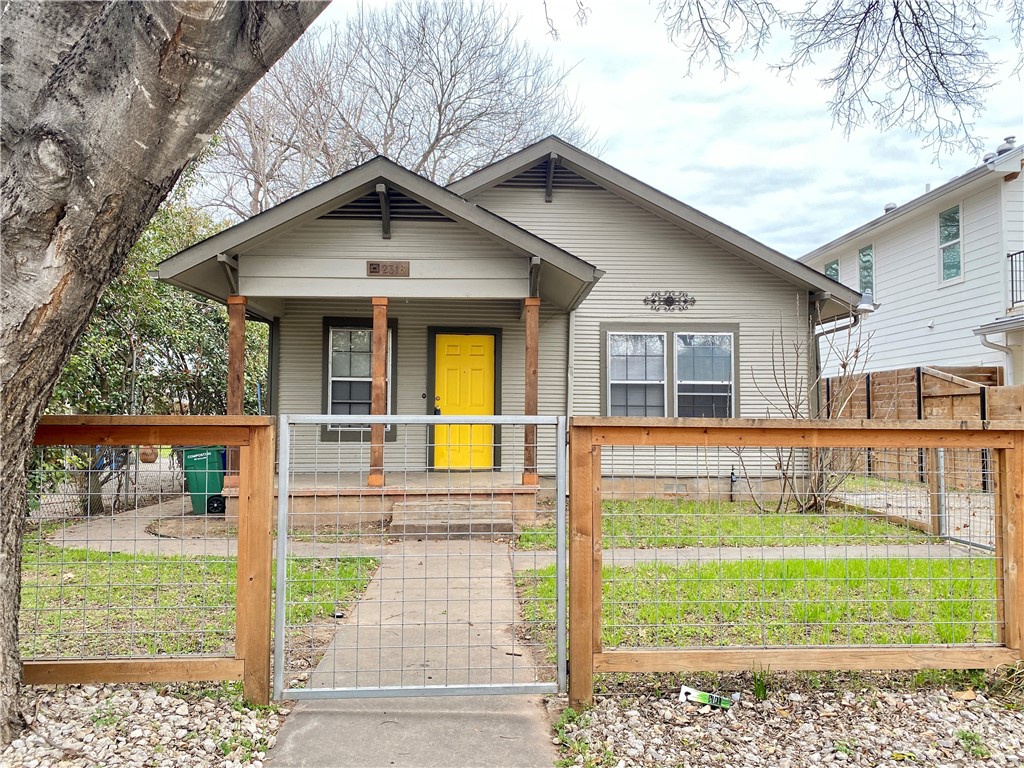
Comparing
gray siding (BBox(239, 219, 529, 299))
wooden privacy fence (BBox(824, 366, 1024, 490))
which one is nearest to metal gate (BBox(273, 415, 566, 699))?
gray siding (BBox(239, 219, 529, 299))

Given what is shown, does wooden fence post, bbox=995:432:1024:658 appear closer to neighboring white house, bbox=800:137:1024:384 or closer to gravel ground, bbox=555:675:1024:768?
gravel ground, bbox=555:675:1024:768

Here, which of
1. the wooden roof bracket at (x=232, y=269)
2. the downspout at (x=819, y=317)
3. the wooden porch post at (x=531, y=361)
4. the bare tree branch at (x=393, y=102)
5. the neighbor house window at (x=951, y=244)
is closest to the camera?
the wooden roof bracket at (x=232, y=269)

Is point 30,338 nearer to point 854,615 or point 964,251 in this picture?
point 854,615

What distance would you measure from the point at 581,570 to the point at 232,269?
22.1 ft

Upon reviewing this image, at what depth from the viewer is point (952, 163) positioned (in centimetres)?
583

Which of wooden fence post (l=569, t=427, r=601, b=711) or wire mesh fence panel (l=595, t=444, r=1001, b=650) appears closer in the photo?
wooden fence post (l=569, t=427, r=601, b=711)

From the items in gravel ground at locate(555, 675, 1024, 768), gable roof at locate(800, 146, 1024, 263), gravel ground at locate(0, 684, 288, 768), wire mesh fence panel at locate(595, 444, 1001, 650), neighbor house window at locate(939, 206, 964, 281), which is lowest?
gravel ground at locate(555, 675, 1024, 768)

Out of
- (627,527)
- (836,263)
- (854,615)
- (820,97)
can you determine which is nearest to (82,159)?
(854,615)

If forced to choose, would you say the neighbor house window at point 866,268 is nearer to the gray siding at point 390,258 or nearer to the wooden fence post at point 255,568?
the gray siding at point 390,258

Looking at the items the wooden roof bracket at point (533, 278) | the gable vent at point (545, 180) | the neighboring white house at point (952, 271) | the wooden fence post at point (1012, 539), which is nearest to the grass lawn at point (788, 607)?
the wooden fence post at point (1012, 539)

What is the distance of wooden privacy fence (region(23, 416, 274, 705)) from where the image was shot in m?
2.82

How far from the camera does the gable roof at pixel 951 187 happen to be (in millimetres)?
11219

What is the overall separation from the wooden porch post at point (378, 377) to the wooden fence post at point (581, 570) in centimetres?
506

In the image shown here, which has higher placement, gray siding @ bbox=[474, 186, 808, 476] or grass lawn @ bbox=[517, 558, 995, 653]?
gray siding @ bbox=[474, 186, 808, 476]
